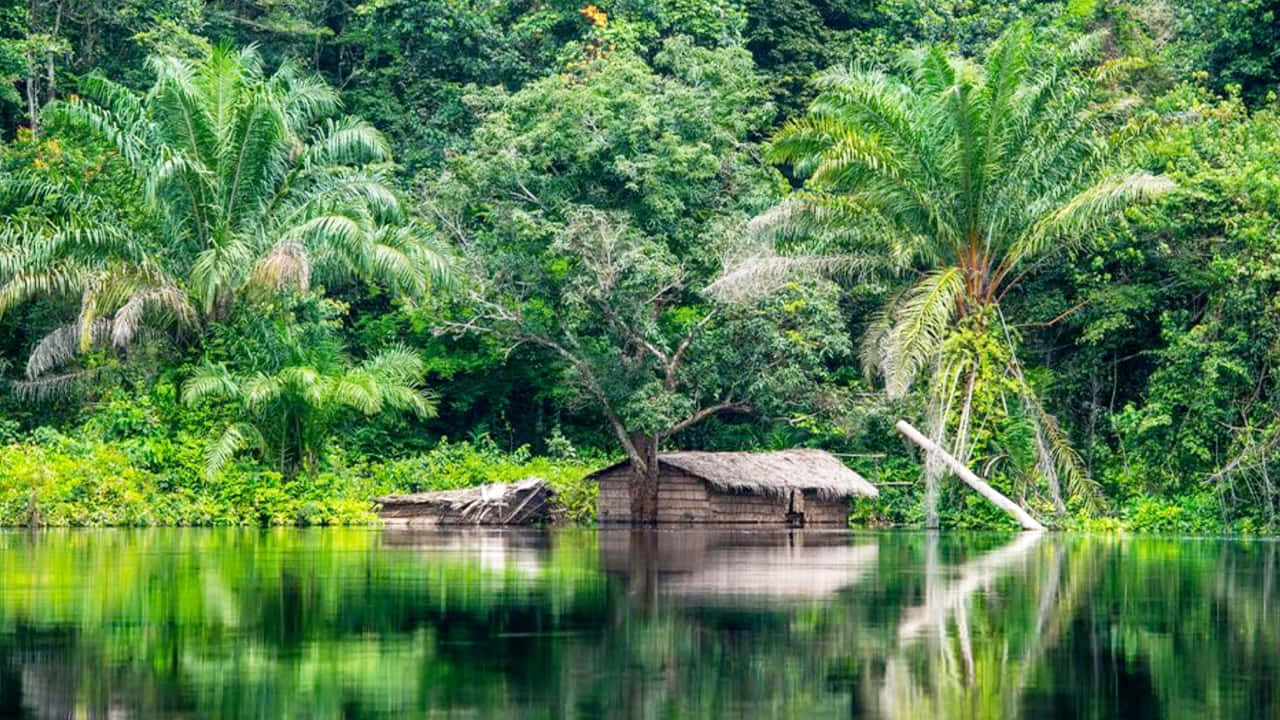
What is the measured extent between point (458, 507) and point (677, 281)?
5.74m

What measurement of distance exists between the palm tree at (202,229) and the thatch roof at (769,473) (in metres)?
5.71

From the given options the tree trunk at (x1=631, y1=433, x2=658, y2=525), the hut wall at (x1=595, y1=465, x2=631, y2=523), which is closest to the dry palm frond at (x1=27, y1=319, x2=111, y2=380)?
the hut wall at (x1=595, y1=465, x2=631, y2=523)

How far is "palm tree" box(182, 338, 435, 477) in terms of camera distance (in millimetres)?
28391

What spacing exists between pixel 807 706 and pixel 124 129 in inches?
985

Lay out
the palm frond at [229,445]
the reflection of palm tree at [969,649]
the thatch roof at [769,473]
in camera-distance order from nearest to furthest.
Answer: the reflection of palm tree at [969,649]
the palm frond at [229,445]
the thatch roof at [769,473]

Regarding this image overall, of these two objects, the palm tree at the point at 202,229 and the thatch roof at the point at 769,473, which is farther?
the thatch roof at the point at 769,473

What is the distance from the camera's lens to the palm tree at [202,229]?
28.3 m

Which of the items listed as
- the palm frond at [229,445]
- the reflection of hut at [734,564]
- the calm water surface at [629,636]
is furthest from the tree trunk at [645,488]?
the calm water surface at [629,636]

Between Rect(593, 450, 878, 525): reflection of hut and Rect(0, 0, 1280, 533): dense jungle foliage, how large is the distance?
72 cm

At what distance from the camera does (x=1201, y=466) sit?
92.7 feet

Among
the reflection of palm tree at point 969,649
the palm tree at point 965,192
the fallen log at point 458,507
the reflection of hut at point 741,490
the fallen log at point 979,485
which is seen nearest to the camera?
the reflection of palm tree at point 969,649

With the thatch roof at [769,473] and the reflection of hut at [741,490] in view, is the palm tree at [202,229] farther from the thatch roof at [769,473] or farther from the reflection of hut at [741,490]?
the thatch roof at [769,473]

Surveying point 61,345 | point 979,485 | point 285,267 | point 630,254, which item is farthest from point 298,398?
point 979,485

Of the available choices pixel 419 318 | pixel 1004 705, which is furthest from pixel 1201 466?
pixel 1004 705
